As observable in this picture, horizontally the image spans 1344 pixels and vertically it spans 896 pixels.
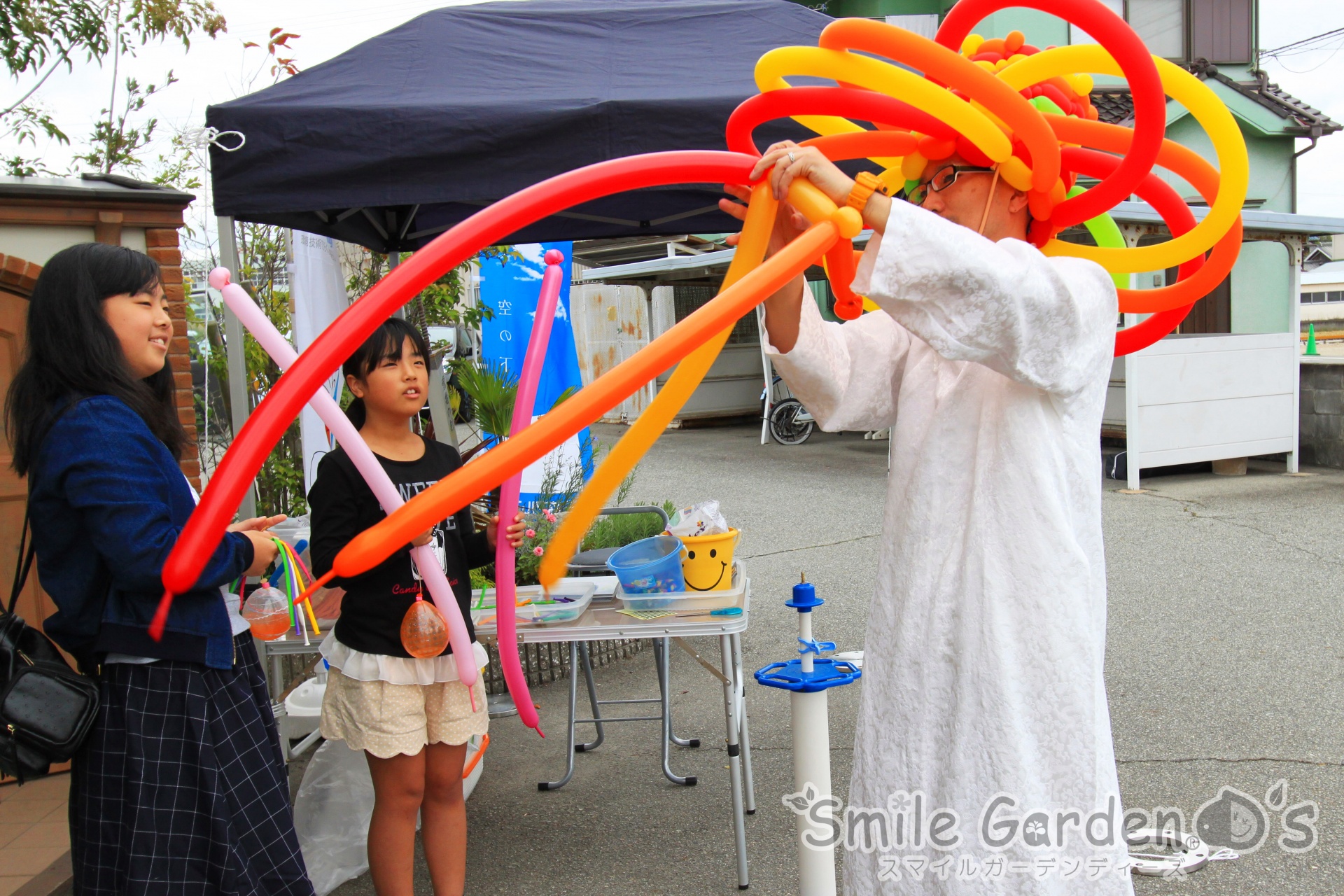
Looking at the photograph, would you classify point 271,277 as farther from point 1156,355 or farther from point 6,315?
point 1156,355

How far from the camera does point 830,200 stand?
1322mm

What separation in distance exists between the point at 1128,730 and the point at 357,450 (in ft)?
10.7

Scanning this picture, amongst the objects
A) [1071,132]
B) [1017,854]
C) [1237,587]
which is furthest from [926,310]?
[1237,587]

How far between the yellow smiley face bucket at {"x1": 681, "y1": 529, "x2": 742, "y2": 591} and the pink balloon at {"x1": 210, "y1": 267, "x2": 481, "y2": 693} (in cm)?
88

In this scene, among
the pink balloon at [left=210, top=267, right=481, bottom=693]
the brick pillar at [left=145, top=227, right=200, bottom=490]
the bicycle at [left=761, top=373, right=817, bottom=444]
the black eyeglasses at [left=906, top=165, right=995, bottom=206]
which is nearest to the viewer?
the black eyeglasses at [left=906, top=165, right=995, bottom=206]

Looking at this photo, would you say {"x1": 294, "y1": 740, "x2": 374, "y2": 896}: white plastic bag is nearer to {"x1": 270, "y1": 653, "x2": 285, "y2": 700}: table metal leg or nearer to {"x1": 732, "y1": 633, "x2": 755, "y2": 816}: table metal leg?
{"x1": 270, "y1": 653, "x2": 285, "y2": 700}: table metal leg

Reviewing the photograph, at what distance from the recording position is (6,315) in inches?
140

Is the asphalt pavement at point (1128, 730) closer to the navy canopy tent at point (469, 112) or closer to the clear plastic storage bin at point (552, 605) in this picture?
the clear plastic storage bin at point (552, 605)

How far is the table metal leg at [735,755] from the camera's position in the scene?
2.75m

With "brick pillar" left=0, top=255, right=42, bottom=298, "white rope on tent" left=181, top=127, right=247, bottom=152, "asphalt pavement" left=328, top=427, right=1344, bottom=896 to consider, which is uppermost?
"white rope on tent" left=181, top=127, right=247, bottom=152

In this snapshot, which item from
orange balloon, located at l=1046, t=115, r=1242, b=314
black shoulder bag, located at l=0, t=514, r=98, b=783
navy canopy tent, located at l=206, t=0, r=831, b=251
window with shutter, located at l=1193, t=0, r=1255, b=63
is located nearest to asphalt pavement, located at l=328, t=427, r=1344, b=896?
black shoulder bag, located at l=0, t=514, r=98, b=783

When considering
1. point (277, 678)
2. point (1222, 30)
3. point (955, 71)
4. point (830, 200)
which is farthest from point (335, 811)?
point (1222, 30)

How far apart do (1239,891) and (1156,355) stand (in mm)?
6686

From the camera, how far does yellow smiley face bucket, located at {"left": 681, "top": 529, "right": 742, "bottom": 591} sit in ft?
9.62
